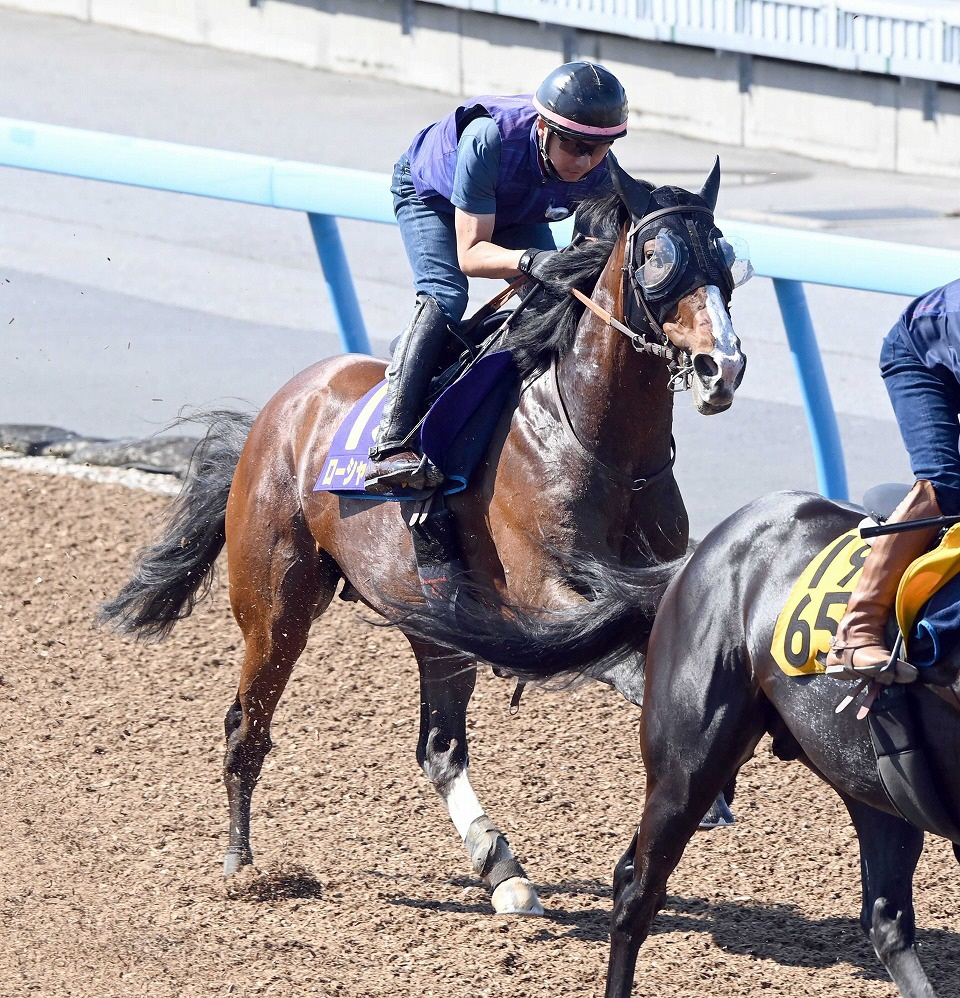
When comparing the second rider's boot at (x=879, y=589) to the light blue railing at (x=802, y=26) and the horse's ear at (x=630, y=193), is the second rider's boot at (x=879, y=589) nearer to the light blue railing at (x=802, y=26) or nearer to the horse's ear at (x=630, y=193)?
the horse's ear at (x=630, y=193)

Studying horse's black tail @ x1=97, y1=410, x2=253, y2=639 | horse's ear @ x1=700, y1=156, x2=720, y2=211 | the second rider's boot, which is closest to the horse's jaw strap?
horse's ear @ x1=700, y1=156, x2=720, y2=211

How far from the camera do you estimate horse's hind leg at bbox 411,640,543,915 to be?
4.57 m

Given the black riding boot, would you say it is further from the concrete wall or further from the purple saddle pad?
the concrete wall

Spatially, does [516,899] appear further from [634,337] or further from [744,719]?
[634,337]

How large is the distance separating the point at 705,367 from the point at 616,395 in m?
0.45

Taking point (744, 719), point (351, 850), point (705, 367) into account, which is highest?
point (705, 367)

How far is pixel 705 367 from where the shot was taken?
3.81 meters

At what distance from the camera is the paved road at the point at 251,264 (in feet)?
28.7

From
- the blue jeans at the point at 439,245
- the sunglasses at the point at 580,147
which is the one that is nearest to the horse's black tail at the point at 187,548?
the blue jeans at the point at 439,245

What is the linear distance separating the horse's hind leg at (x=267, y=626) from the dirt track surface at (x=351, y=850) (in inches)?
12.3

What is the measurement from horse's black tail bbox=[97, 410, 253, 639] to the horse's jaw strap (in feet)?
5.65

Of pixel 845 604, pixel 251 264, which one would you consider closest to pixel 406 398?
pixel 845 604

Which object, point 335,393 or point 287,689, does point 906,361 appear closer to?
point 335,393

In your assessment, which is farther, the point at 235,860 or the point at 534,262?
the point at 235,860
